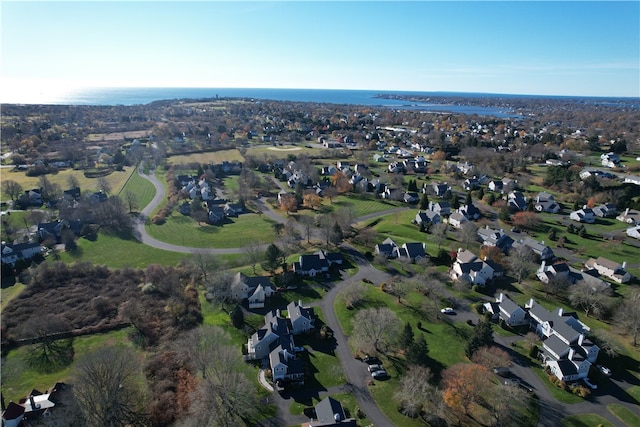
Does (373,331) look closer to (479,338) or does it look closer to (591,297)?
(479,338)

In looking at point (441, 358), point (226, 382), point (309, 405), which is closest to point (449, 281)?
point (441, 358)

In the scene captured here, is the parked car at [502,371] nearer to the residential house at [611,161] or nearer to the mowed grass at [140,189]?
the mowed grass at [140,189]

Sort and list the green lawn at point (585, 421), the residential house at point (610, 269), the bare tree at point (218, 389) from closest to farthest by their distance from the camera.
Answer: the bare tree at point (218, 389)
the green lawn at point (585, 421)
the residential house at point (610, 269)

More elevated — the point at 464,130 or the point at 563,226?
the point at 464,130

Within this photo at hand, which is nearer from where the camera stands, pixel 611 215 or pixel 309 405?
pixel 309 405

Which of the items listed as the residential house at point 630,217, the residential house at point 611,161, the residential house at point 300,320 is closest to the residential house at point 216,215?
the residential house at point 300,320

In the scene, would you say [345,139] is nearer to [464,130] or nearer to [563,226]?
[464,130]
